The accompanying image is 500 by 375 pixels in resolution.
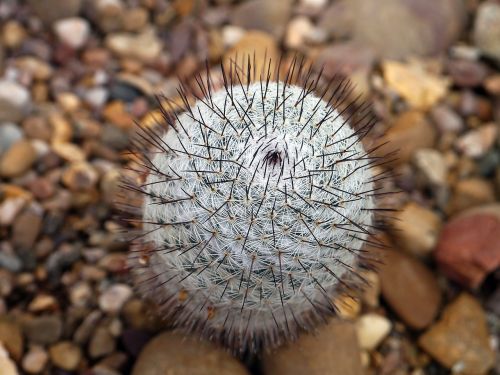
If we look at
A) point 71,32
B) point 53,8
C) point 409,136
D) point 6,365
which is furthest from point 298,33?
point 6,365

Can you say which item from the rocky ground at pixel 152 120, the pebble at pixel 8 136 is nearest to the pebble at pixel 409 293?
the rocky ground at pixel 152 120

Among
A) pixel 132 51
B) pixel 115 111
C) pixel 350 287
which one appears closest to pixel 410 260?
pixel 350 287

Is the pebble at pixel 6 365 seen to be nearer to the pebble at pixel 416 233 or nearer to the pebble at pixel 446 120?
the pebble at pixel 416 233

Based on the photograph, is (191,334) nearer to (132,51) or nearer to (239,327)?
(239,327)

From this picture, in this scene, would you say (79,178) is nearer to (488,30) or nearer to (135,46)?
(135,46)

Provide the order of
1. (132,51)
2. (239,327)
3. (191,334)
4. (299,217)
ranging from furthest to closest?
(132,51)
(191,334)
(239,327)
(299,217)
